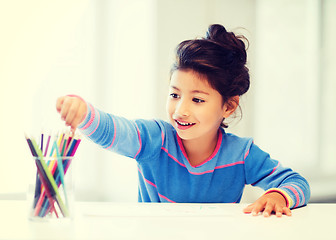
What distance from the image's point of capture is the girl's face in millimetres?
1043

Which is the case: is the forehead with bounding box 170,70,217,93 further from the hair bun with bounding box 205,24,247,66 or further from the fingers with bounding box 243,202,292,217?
the fingers with bounding box 243,202,292,217

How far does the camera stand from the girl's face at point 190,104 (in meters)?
1.04

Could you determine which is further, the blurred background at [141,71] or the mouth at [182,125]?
the blurred background at [141,71]

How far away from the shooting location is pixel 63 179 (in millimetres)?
651

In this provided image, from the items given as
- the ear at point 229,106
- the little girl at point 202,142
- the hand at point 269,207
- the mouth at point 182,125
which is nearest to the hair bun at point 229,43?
the little girl at point 202,142

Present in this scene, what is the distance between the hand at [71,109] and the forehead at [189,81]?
35cm

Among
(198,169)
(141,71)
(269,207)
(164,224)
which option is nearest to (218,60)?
(198,169)

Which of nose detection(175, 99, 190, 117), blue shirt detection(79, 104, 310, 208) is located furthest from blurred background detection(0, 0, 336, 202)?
nose detection(175, 99, 190, 117)

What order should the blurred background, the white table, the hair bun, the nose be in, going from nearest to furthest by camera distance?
the white table
the nose
the hair bun
the blurred background

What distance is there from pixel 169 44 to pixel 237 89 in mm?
794

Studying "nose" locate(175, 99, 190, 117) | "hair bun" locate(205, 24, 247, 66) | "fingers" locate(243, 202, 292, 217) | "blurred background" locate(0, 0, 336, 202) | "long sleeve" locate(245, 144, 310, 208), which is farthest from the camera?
"blurred background" locate(0, 0, 336, 202)

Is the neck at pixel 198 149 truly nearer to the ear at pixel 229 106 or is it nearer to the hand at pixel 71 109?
the ear at pixel 229 106

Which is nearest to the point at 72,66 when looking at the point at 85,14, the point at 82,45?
the point at 82,45

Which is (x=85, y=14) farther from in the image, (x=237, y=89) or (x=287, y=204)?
(x=287, y=204)
